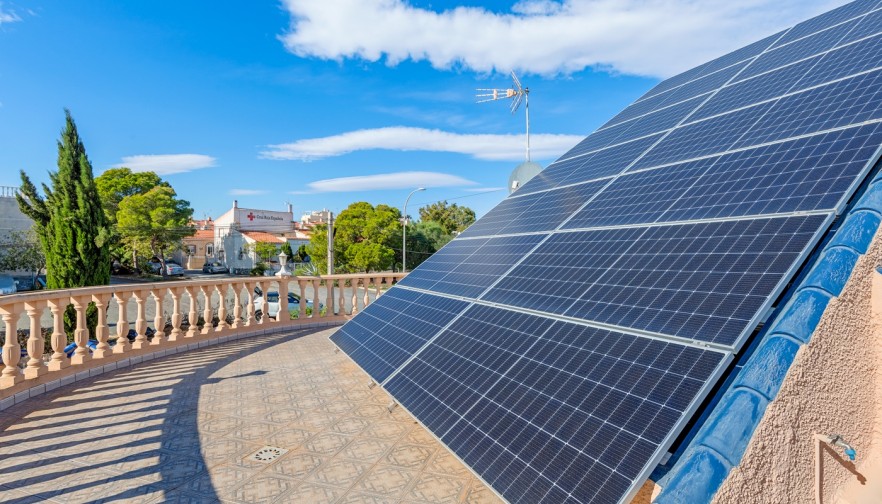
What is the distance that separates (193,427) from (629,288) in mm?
5395

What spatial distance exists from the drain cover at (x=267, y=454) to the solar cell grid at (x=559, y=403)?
1574mm

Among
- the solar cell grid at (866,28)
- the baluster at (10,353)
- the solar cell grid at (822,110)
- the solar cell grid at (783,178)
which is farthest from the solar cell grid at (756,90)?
the baluster at (10,353)

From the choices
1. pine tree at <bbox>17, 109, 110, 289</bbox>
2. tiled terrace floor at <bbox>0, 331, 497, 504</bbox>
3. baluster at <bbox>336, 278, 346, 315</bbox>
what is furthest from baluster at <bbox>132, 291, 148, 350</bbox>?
pine tree at <bbox>17, 109, 110, 289</bbox>

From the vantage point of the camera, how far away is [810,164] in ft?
14.0

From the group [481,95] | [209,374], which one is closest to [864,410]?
[209,374]

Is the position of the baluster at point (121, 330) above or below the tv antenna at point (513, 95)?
below

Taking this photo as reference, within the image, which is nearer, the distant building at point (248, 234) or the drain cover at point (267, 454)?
the drain cover at point (267, 454)

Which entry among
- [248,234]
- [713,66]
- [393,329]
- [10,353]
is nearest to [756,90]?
[713,66]

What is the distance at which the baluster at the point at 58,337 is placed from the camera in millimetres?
6902

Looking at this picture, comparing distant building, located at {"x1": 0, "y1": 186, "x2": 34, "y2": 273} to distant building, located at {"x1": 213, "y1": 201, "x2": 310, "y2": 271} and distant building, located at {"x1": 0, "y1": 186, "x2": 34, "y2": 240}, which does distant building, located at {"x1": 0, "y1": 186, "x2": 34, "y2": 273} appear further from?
distant building, located at {"x1": 213, "y1": 201, "x2": 310, "y2": 271}

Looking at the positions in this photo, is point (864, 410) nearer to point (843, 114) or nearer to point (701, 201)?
point (701, 201)

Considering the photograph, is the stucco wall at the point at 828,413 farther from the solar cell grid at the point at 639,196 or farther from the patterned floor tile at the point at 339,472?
the patterned floor tile at the point at 339,472

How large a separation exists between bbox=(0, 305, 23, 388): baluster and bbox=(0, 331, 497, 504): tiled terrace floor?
0.40 m

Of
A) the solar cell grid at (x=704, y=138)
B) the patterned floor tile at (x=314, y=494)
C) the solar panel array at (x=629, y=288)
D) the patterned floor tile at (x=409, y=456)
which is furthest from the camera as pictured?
the solar cell grid at (x=704, y=138)
